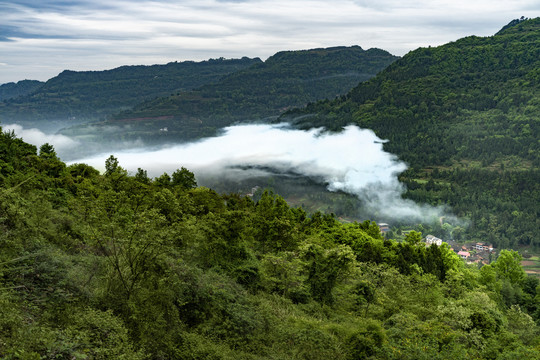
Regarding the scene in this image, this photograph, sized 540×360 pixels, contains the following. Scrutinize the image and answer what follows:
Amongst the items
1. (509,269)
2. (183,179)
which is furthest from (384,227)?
(183,179)

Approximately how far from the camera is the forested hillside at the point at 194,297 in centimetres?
1814

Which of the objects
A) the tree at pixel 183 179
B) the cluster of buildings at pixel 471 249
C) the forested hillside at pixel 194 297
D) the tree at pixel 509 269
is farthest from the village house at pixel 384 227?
the forested hillside at pixel 194 297

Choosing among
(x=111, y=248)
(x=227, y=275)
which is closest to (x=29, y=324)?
(x=111, y=248)

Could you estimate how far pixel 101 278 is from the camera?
22.0 m

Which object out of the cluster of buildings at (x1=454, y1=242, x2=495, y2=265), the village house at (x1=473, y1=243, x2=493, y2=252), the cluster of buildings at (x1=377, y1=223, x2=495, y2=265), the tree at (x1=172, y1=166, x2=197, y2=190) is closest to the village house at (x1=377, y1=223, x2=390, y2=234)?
the cluster of buildings at (x1=377, y1=223, x2=495, y2=265)

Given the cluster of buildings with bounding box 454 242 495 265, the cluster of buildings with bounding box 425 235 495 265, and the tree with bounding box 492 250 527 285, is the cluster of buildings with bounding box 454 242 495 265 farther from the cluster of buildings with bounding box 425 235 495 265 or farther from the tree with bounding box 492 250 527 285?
the tree with bounding box 492 250 527 285

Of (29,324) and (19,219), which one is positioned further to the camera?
(19,219)

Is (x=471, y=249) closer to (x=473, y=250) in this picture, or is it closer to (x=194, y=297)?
(x=473, y=250)

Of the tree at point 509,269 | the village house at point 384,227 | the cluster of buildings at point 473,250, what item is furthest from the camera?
the village house at point 384,227

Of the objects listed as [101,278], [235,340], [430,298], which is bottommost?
[430,298]

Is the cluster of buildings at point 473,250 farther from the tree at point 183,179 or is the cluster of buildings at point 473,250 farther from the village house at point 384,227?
the tree at point 183,179

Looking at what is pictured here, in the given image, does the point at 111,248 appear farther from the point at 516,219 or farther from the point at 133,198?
the point at 516,219

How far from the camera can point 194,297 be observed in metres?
25.3

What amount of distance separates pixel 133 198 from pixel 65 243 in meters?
14.1
